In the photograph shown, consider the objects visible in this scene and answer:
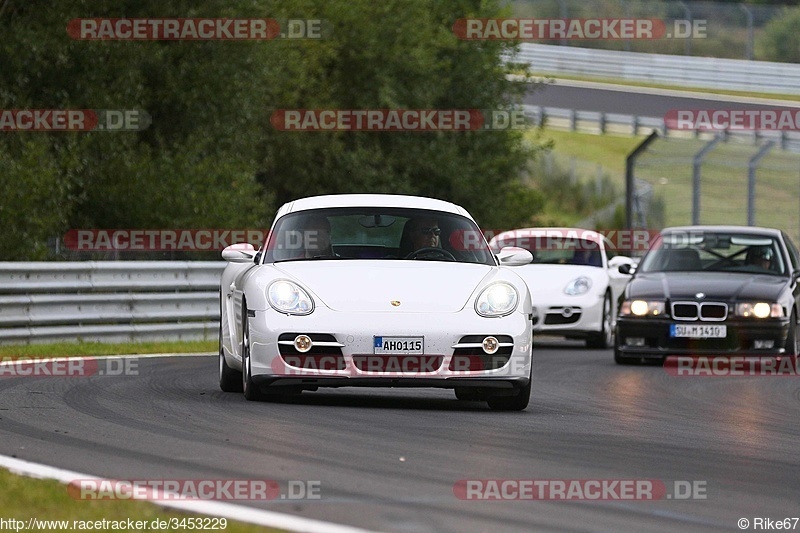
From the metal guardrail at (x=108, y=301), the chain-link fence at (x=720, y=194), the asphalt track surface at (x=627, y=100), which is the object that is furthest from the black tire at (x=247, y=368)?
the asphalt track surface at (x=627, y=100)

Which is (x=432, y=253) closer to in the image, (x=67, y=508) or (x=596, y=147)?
(x=67, y=508)

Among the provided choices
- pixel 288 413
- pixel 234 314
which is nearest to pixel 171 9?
pixel 234 314

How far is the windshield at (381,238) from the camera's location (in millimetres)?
11016

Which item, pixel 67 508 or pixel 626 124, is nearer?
pixel 67 508

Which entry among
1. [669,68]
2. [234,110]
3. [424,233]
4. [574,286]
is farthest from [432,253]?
[669,68]

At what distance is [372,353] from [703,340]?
22.7 feet

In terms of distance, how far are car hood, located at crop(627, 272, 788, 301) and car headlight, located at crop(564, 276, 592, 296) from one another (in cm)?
335

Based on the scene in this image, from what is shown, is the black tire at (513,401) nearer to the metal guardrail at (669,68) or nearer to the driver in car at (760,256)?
the driver in car at (760,256)

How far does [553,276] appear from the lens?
2069 cm

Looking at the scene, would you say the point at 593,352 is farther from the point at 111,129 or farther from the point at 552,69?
the point at 552,69

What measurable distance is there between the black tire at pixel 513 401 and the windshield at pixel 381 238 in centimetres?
93

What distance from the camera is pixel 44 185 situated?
21.3 metres

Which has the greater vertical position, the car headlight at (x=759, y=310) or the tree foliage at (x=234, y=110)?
the tree foliage at (x=234, y=110)

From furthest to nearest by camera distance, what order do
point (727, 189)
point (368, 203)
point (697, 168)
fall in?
point (727, 189) → point (697, 168) → point (368, 203)
